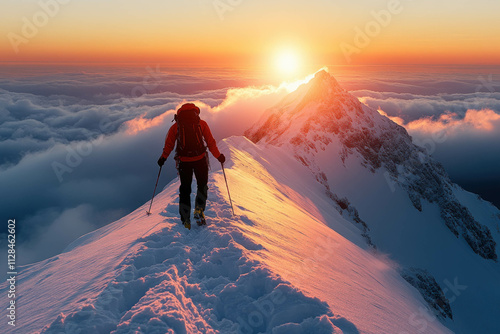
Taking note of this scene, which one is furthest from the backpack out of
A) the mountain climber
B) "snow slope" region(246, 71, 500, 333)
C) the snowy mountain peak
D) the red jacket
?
the snowy mountain peak

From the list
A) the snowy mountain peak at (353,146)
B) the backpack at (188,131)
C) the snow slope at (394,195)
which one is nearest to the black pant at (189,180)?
the backpack at (188,131)

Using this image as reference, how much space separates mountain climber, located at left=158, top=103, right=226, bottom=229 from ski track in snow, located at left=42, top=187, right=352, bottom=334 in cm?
176

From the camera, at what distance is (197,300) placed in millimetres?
5027

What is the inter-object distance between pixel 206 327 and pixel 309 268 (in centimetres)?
397

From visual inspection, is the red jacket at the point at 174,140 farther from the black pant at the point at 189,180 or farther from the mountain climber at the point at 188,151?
the black pant at the point at 189,180

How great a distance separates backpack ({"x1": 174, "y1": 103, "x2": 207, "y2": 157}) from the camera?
321 inches

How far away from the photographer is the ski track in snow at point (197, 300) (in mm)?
4152

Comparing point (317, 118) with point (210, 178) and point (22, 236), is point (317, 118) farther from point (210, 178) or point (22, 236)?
point (22, 236)

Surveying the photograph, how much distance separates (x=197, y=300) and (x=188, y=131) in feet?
16.0

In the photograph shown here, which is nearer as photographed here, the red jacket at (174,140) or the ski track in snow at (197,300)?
the ski track in snow at (197,300)

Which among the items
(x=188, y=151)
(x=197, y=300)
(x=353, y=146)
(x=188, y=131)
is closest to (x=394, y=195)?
(x=353, y=146)

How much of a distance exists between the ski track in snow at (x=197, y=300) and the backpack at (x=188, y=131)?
2.95 meters

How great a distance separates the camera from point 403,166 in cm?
6556

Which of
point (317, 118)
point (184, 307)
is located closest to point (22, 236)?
point (317, 118)
